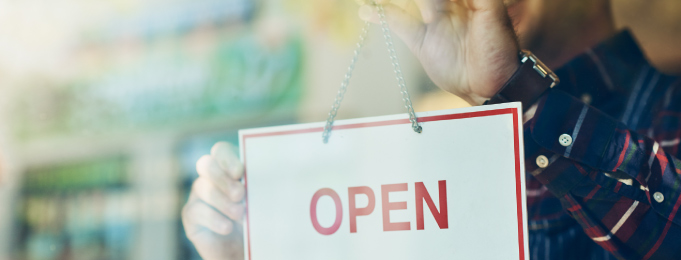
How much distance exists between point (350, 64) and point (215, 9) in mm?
293

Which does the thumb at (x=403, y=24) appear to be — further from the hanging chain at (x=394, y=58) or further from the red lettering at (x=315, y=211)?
the red lettering at (x=315, y=211)

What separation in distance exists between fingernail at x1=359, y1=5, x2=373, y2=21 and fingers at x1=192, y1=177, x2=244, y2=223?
0.26m

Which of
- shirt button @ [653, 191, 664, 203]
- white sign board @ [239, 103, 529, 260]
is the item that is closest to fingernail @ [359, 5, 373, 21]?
white sign board @ [239, 103, 529, 260]

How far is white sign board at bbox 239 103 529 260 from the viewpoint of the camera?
44cm

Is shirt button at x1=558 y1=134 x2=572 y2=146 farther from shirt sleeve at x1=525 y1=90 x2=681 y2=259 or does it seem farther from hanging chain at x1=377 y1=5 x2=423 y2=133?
hanging chain at x1=377 y1=5 x2=423 y2=133

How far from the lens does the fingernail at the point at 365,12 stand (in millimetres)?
535

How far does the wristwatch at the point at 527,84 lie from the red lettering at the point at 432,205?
0.12m

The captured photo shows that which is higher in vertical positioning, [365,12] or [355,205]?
[365,12]

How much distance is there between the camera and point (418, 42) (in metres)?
0.53

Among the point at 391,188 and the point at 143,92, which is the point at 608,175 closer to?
the point at 391,188

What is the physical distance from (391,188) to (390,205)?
17mm

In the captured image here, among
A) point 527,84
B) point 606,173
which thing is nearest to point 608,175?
point 606,173

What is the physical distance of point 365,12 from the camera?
0.54m

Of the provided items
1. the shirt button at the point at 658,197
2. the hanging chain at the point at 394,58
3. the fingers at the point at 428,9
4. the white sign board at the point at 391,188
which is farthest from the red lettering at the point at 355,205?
the shirt button at the point at 658,197
